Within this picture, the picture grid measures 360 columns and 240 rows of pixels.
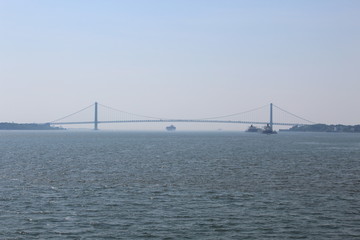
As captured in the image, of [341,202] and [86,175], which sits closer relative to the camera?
[341,202]

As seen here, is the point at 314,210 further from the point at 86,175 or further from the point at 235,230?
the point at 86,175

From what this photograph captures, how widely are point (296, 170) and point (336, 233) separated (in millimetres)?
25246

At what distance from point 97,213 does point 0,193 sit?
27.1 ft

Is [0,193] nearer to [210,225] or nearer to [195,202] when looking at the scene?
[195,202]

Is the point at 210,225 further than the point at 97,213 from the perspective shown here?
No

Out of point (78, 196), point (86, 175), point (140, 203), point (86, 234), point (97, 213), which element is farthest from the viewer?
point (86, 175)

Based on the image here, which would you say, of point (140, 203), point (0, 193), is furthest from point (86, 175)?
point (140, 203)

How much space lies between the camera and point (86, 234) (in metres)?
19.5

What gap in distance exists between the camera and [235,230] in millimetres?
20469

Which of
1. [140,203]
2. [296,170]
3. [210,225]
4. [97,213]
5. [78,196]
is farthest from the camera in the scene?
[296,170]

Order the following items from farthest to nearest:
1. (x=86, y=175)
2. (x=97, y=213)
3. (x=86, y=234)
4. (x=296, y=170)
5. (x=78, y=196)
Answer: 1. (x=296, y=170)
2. (x=86, y=175)
3. (x=78, y=196)
4. (x=97, y=213)
5. (x=86, y=234)

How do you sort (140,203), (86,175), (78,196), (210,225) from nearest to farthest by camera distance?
1. (210,225)
2. (140,203)
3. (78,196)
4. (86,175)

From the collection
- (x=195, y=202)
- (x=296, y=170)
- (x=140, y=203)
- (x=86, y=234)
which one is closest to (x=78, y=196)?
(x=140, y=203)

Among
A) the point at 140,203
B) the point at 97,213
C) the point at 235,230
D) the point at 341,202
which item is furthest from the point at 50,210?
the point at 341,202
